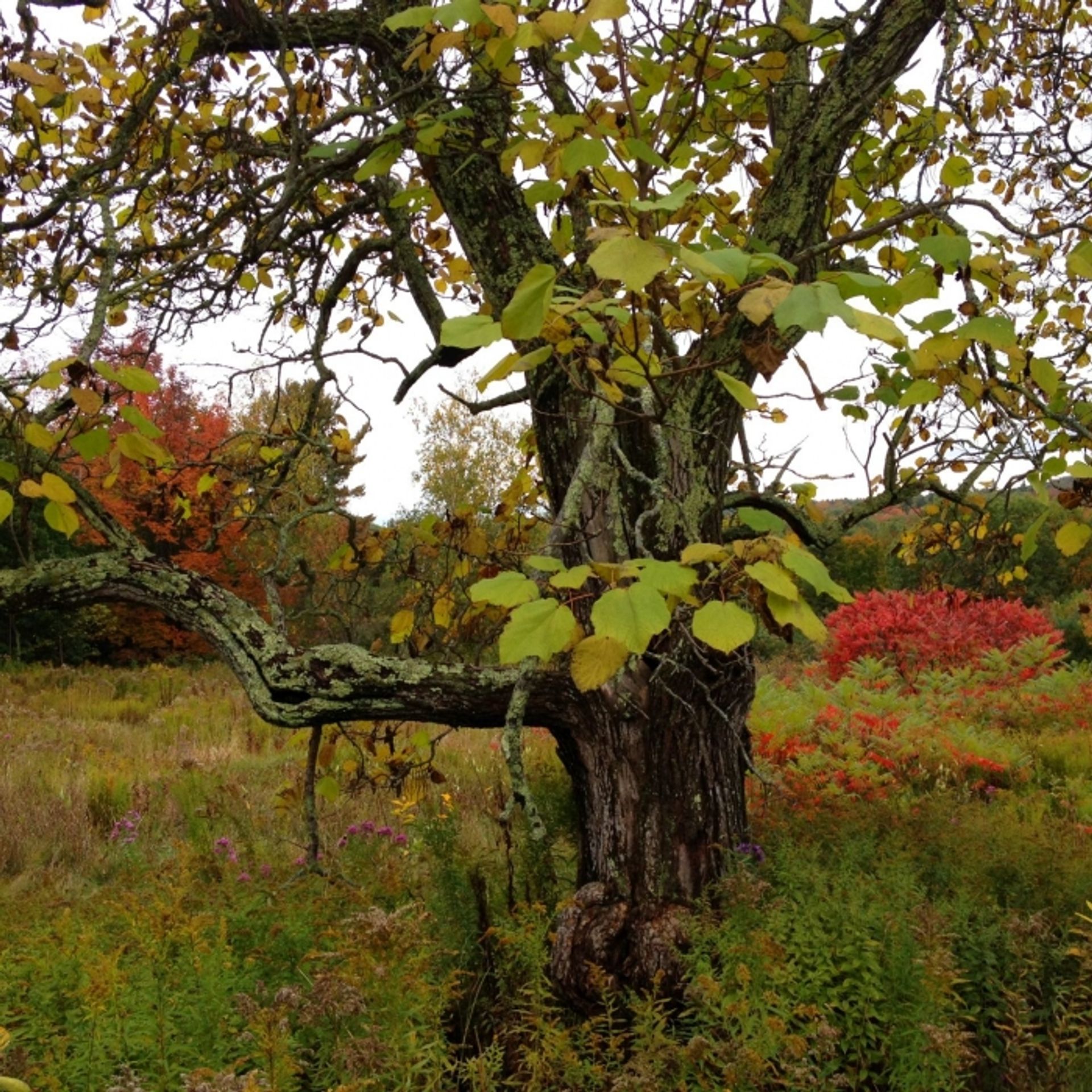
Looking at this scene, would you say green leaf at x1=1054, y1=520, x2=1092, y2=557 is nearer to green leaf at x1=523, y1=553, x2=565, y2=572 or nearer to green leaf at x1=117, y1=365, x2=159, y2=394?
green leaf at x1=523, y1=553, x2=565, y2=572

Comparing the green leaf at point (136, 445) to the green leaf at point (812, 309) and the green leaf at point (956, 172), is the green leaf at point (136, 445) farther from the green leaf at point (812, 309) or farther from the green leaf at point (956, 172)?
the green leaf at point (956, 172)

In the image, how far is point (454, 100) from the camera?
117 inches

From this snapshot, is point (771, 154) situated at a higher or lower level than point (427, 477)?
lower

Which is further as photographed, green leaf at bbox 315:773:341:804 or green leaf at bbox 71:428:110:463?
green leaf at bbox 315:773:341:804

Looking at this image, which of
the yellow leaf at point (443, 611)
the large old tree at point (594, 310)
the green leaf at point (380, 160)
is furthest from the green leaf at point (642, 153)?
the yellow leaf at point (443, 611)

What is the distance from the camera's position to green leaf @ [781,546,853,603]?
133 cm

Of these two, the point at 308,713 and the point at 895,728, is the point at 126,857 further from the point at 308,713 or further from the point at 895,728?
the point at 895,728

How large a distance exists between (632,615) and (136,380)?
92 cm

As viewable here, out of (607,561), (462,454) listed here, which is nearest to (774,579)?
(607,561)

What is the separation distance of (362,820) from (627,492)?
127 inches

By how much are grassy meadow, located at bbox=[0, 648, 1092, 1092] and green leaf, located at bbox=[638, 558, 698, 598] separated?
681 mm

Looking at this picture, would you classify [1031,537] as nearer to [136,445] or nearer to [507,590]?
[507,590]

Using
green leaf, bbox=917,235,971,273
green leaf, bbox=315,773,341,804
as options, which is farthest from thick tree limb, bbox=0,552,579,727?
green leaf, bbox=917,235,971,273

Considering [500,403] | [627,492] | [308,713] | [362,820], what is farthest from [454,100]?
[362,820]
